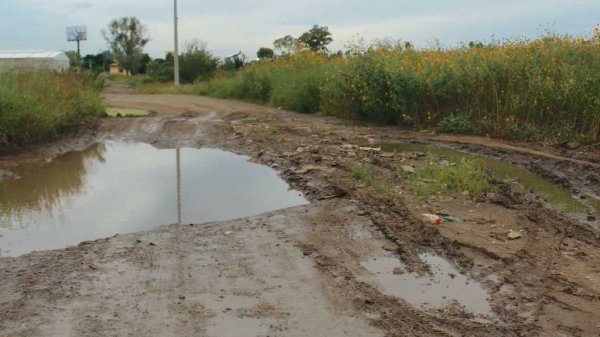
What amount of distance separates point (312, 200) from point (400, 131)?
6912mm

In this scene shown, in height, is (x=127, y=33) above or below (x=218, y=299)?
above

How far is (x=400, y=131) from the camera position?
14.2 meters

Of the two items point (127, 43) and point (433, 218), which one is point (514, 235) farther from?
point (127, 43)

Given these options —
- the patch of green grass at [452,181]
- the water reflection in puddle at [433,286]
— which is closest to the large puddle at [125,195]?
the patch of green grass at [452,181]

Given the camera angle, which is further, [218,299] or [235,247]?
[235,247]

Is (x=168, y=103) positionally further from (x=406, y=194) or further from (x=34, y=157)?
(x=406, y=194)

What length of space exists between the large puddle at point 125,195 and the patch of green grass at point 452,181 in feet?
5.57

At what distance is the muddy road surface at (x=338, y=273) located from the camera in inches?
166

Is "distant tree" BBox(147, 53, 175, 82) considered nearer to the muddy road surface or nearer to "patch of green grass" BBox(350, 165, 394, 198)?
"patch of green grass" BBox(350, 165, 394, 198)

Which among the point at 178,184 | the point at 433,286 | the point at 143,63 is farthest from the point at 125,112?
the point at 143,63

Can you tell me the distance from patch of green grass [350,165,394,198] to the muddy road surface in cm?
8

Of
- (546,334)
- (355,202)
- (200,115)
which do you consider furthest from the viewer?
(200,115)

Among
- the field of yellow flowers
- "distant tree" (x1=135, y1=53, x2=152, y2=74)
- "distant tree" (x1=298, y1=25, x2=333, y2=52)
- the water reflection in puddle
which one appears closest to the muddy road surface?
the water reflection in puddle

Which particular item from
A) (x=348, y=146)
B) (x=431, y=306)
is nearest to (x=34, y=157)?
(x=348, y=146)
